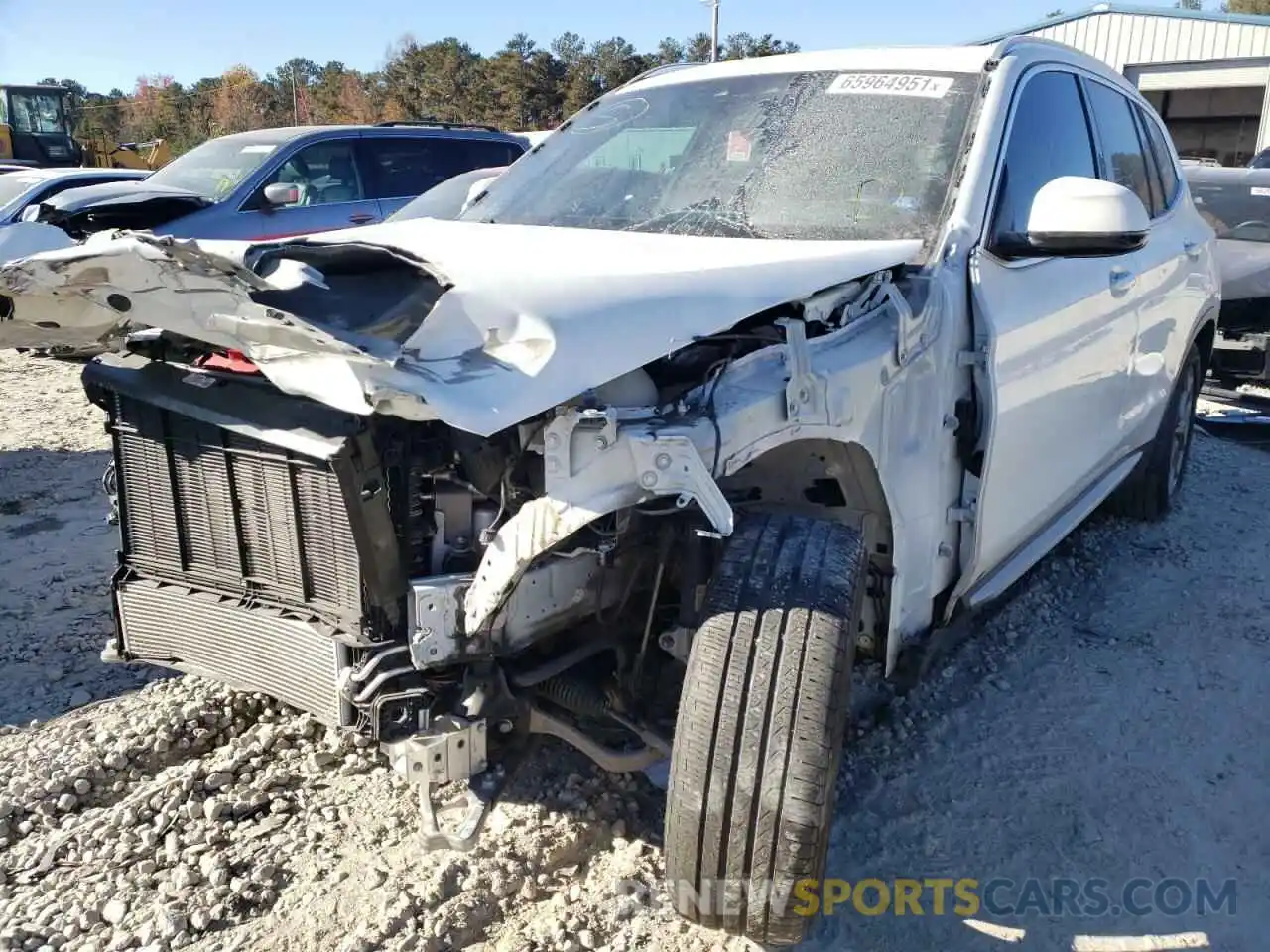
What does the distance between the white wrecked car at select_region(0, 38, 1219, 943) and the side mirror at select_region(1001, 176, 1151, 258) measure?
0.03 feet

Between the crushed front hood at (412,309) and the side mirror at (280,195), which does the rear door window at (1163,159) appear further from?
the side mirror at (280,195)

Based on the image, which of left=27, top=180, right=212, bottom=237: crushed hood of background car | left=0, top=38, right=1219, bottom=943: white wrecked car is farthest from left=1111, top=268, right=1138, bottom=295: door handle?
left=27, top=180, right=212, bottom=237: crushed hood of background car

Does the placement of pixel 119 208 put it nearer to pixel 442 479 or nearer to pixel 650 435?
pixel 442 479

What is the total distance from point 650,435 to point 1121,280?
2.47 m

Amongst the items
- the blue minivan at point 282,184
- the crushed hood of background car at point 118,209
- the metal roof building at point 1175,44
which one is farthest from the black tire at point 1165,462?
the metal roof building at point 1175,44

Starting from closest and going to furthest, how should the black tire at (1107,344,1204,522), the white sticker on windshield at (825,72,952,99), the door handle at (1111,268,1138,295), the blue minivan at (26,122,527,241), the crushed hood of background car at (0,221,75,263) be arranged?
the crushed hood of background car at (0,221,75,263) < the white sticker on windshield at (825,72,952,99) < the door handle at (1111,268,1138,295) < the black tire at (1107,344,1204,522) < the blue minivan at (26,122,527,241)

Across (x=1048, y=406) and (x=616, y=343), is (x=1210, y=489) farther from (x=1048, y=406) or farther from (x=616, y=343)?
(x=616, y=343)

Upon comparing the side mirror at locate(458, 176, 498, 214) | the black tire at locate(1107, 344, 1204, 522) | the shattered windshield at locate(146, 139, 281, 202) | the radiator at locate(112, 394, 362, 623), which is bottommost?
the black tire at locate(1107, 344, 1204, 522)

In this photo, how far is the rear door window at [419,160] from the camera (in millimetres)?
9422

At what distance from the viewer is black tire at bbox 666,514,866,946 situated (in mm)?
2170

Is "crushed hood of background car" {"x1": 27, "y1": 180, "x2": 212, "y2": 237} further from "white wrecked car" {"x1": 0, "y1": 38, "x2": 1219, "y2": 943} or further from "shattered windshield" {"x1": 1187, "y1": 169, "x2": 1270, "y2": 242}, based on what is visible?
"shattered windshield" {"x1": 1187, "y1": 169, "x2": 1270, "y2": 242}

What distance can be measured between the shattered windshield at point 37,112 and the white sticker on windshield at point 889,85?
23.5 meters

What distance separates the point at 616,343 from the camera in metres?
2.03

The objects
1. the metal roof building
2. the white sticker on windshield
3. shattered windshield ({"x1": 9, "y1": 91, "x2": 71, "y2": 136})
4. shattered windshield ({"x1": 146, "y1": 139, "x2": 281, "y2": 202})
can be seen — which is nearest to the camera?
the white sticker on windshield
